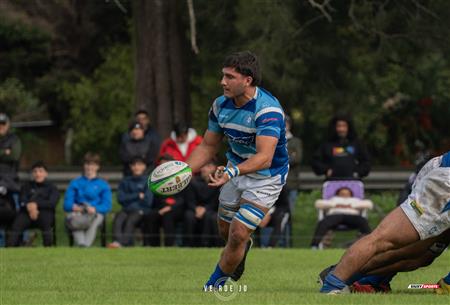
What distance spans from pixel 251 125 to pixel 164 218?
994 cm

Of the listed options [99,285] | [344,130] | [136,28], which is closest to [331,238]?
[344,130]

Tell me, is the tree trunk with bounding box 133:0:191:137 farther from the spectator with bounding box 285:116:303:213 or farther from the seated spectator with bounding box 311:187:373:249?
the seated spectator with bounding box 311:187:373:249

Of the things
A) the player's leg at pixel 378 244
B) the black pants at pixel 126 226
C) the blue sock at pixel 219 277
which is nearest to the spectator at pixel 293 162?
the black pants at pixel 126 226

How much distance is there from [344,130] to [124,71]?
17731 mm

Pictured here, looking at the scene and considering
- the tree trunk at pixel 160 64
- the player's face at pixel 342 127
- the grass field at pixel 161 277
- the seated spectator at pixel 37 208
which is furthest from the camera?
the tree trunk at pixel 160 64

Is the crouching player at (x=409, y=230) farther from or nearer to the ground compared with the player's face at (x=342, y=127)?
farther from the ground

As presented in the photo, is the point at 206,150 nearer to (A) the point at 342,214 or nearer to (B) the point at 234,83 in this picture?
(B) the point at 234,83

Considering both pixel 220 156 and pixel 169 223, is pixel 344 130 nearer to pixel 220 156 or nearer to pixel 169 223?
pixel 169 223

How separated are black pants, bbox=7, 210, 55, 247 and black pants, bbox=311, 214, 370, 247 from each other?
420cm

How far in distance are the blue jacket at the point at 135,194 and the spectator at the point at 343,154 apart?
2.78 m

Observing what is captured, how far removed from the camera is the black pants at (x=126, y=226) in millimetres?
21484

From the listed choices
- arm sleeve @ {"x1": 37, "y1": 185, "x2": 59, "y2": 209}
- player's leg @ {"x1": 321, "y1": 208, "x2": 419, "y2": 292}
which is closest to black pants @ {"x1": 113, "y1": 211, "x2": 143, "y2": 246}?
arm sleeve @ {"x1": 37, "y1": 185, "x2": 59, "y2": 209}

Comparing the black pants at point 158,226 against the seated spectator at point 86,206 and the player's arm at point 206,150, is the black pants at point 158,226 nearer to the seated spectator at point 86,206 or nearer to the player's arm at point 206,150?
the seated spectator at point 86,206

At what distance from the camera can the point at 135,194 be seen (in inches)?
856
